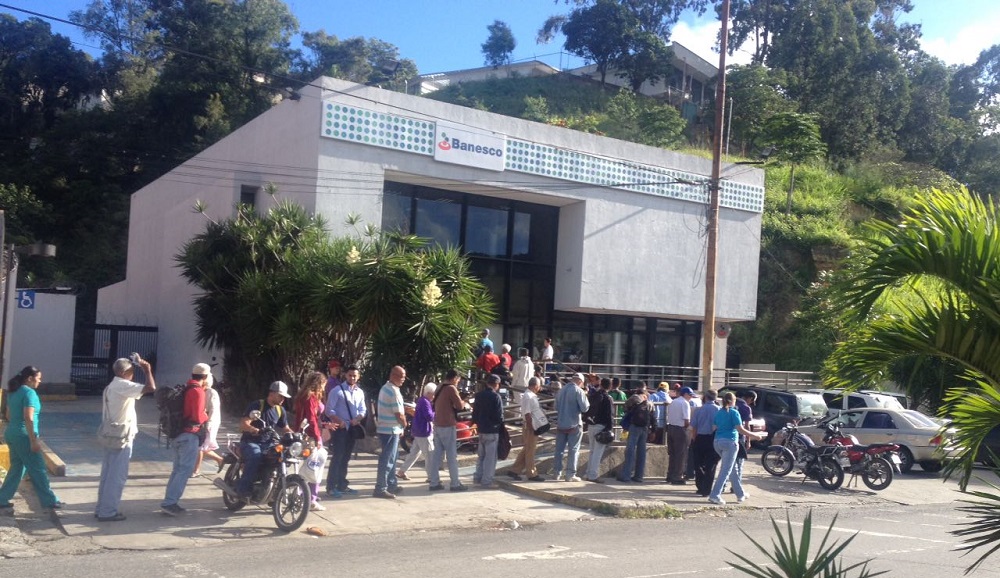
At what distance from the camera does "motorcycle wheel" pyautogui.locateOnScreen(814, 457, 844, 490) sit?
16.6 m

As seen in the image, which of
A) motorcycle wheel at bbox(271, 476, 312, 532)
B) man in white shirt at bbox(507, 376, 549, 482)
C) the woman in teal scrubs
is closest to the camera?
the woman in teal scrubs

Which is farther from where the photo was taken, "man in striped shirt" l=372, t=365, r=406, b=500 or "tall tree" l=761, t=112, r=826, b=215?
"tall tree" l=761, t=112, r=826, b=215

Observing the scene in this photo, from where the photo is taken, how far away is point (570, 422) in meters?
→ 14.6

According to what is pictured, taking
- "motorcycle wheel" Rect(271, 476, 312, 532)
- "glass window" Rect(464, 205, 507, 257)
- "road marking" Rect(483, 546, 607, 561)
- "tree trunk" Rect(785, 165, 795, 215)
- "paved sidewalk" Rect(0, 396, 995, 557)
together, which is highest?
"tree trunk" Rect(785, 165, 795, 215)

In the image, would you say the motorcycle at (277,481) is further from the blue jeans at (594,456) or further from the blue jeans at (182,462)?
the blue jeans at (594,456)

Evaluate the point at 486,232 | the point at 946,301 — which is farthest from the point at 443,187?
the point at 946,301

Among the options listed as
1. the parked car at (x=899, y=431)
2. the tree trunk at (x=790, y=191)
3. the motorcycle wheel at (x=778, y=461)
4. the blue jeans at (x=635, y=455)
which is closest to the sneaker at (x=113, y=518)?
the blue jeans at (x=635, y=455)

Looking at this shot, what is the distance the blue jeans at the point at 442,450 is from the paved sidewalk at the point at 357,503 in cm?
24

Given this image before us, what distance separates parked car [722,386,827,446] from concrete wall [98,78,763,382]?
5.00 metres

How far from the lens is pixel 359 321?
17.2 meters

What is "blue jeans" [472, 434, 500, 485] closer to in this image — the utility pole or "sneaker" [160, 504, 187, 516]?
"sneaker" [160, 504, 187, 516]

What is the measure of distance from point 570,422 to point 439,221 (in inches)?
407

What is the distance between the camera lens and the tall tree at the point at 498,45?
275ft

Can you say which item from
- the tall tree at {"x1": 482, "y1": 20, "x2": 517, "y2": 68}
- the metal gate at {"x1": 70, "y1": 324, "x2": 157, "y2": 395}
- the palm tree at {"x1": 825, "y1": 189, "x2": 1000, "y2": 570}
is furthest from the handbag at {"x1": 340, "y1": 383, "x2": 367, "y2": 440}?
the tall tree at {"x1": 482, "y1": 20, "x2": 517, "y2": 68}
